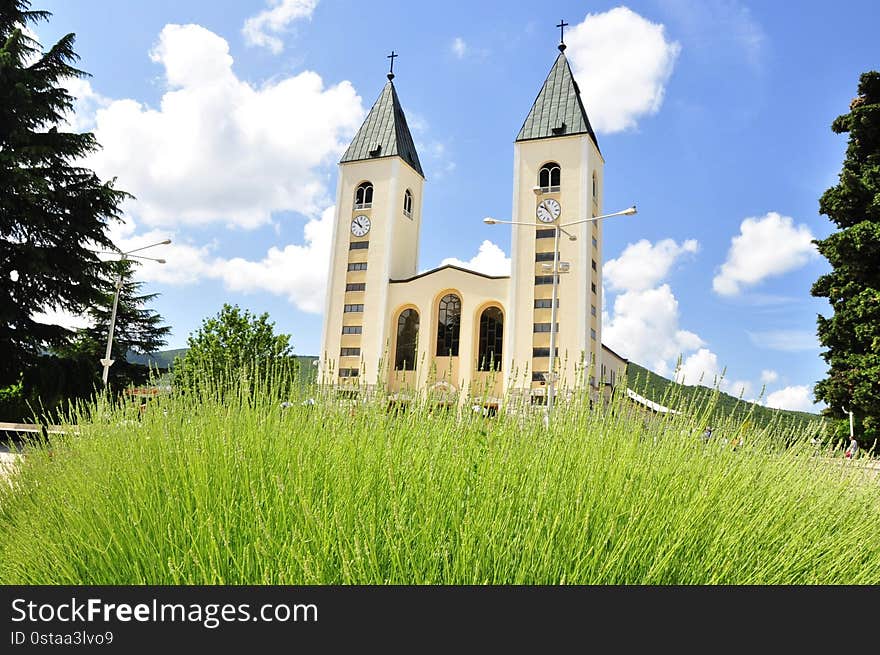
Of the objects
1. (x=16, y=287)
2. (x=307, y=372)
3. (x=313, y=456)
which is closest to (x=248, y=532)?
(x=313, y=456)

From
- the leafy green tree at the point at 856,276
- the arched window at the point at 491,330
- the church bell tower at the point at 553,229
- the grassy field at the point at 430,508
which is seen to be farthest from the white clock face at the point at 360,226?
the grassy field at the point at 430,508

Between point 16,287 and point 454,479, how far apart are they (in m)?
19.9

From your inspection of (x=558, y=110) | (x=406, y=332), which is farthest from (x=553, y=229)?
(x=406, y=332)

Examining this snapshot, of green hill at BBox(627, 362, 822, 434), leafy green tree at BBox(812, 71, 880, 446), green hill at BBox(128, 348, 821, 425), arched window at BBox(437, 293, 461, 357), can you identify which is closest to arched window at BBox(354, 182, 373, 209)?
arched window at BBox(437, 293, 461, 357)

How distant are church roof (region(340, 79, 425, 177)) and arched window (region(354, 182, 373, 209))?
84.9 inches

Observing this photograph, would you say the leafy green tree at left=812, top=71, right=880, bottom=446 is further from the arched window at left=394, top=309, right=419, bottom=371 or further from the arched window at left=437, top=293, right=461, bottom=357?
the arched window at left=394, top=309, right=419, bottom=371

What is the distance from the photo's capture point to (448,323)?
45562 mm

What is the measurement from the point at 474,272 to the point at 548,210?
682cm

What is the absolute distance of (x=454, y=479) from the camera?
326 centimetres

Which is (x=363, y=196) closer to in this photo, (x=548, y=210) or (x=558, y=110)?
(x=548, y=210)

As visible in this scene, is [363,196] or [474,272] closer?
[474,272]

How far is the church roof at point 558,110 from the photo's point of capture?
4381 cm

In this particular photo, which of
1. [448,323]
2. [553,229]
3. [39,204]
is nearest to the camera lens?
[39,204]

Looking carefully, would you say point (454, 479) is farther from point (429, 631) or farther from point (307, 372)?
point (307, 372)
